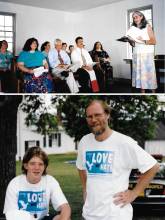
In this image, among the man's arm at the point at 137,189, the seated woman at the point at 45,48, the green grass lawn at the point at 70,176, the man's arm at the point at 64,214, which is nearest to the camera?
the man's arm at the point at 137,189

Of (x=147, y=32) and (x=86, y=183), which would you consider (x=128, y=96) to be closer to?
(x=147, y=32)

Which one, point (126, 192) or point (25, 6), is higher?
point (25, 6)

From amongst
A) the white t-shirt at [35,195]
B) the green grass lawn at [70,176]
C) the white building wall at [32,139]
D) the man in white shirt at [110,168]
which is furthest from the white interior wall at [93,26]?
the white t-shirt at [35,195]

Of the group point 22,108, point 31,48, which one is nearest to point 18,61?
point 31,48

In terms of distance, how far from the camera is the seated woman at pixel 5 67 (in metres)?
2.76

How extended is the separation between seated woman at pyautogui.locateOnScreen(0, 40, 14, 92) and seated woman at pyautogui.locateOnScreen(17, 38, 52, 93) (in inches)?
2.9

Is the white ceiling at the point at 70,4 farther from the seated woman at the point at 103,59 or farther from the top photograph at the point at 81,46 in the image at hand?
the seated woman at the point at 103,59

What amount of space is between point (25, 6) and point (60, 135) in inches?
35.5

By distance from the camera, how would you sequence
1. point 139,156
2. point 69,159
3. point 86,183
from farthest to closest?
point 69,159 → point 86,183 → point 139,156

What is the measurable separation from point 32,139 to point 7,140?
0.17 m

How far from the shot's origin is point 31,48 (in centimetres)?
277

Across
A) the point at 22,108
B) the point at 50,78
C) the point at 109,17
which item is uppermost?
the point at 109,17

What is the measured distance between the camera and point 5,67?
278cm

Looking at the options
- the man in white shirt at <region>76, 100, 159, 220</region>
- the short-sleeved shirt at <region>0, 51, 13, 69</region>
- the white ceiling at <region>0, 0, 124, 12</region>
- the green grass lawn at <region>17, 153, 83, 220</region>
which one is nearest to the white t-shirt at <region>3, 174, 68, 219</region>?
the man in white shirt at <region>76, 100, 159, 220</region>
